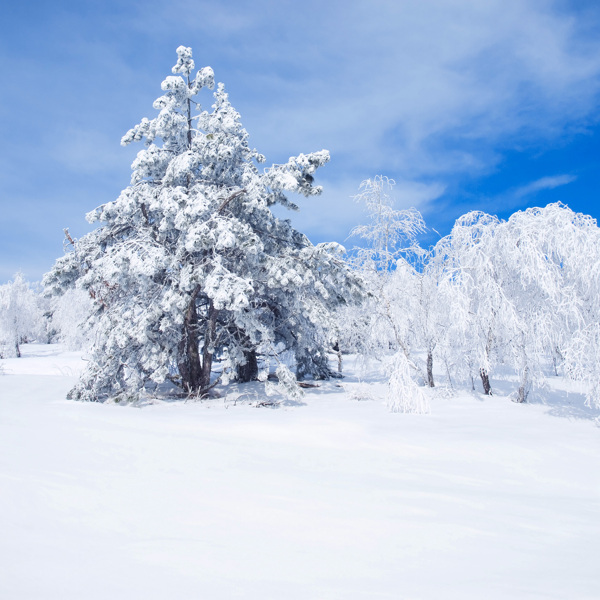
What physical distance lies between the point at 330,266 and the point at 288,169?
10.8ft

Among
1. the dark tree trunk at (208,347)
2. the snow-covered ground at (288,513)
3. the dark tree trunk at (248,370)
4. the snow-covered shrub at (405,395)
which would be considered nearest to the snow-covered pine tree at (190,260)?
the dark tree trunk at (208,347)

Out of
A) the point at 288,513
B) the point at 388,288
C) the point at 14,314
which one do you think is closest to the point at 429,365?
the point at 388,288

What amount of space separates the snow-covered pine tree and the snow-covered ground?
4.38 m

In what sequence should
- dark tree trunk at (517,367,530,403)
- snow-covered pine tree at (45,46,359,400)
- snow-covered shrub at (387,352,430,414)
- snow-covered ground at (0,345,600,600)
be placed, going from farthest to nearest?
dark tree trunk at (517,367,530,403) → snow-covered pine tree at (45,46,359,400) → snow-covered shrub at (387,352,430,414) → snow-covered ground at (0,345,600,600)

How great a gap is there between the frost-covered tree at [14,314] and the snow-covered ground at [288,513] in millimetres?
46051

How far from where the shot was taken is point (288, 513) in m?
3.69

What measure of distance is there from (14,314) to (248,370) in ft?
143

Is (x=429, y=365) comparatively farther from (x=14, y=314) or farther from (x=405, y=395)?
(x=14, y=314)

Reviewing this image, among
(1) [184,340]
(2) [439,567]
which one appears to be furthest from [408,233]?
(2) [439,567]

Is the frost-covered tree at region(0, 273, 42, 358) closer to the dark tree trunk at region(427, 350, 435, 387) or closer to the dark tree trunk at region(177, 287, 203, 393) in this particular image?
the dark tree trunk at region(177, 287, 203, 393)

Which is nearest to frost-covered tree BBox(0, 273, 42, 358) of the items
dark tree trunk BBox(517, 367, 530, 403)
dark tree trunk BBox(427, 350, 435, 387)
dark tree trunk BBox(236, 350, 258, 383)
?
dark tree trunk BBox(236, 350, 258, 383)

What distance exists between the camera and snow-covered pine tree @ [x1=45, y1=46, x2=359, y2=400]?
11500 mm

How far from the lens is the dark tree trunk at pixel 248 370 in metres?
16.0

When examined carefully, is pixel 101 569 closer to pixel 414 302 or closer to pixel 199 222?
pixel 199 222
